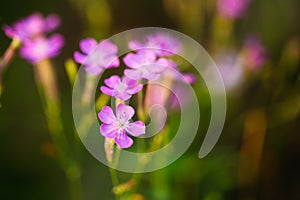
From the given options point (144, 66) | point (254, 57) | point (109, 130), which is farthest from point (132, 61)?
point (254, 57)

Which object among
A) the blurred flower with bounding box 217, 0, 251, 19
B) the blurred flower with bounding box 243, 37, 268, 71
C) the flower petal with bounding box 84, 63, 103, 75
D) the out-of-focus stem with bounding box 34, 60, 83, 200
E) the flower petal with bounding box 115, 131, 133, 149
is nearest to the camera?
the flower petal with bounding box 115, 131, 133, 149

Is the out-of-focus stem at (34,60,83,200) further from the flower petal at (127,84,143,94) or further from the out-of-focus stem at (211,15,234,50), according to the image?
the out-of-focus stem at (211,15,234,50)

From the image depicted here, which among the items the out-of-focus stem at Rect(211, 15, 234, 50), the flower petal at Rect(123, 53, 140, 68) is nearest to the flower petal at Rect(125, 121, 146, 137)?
the flower petal at Rect(123, 53, 140, 68)

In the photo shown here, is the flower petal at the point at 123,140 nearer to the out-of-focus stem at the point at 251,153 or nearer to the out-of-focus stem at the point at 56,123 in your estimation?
the out-of-focus stem at the point at 56,123

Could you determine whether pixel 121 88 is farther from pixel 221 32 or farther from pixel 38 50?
pixel 221 32

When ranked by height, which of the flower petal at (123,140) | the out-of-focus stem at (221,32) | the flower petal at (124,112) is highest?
the out-of-focus stem at (221,32)

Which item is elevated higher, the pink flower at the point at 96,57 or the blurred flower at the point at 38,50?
the blurred flower at the point at 38,50

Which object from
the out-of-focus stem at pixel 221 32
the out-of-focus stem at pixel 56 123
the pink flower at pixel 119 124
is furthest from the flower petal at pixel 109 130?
the out-of-focus stem at pixel 221 32
